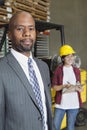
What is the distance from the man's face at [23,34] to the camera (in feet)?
5.83

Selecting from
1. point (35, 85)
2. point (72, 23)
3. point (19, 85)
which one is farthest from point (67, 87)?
point (72, 23)

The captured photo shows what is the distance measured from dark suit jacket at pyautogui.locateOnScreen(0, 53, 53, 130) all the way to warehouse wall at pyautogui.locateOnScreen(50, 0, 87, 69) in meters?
6.30

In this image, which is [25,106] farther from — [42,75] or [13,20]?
[13,20]

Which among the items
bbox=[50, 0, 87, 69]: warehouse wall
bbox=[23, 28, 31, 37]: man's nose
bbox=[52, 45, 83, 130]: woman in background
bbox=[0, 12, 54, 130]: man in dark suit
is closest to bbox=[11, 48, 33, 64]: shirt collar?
bbox=[0, 12, 54, 130]: man in dark suit

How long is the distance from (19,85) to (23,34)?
340mm

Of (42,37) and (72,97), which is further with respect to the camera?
(42,37)

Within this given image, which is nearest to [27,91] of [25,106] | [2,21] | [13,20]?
[25,106]

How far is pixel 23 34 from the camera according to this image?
178 centimetres

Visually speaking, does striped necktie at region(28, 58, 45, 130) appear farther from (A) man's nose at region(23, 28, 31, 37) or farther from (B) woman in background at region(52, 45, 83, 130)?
(B) woman in background at region(52, 45, 83, 130)

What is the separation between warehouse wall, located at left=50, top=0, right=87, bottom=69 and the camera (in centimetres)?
817

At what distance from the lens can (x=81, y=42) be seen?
30.5 ft

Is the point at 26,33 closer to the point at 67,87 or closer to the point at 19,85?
the point at 19,85

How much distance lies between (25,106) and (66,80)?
206 centimetres

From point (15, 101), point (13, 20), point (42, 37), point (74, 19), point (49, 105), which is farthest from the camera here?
point (74, 19)
